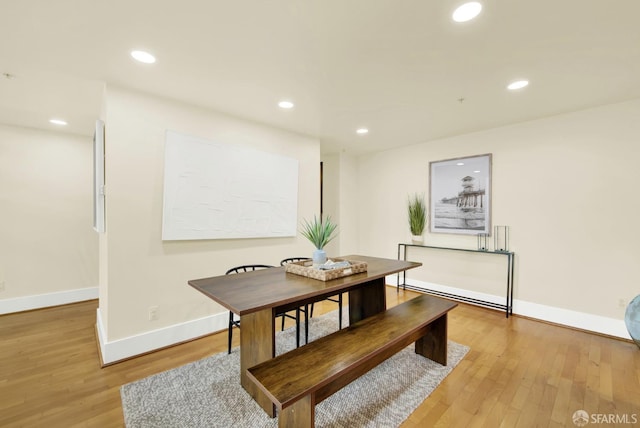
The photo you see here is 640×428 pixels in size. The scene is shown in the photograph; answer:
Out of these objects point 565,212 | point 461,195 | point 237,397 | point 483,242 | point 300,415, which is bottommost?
point 237,397

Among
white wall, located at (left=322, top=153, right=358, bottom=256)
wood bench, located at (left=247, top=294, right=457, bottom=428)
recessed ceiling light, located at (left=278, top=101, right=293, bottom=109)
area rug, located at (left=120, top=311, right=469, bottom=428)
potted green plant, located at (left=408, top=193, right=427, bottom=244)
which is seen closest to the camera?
wood bench, located at (left=247, top=294, right=457, bottom=428)

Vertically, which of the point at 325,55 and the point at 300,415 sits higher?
the point at 325,55

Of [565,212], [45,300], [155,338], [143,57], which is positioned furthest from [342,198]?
[45,300]

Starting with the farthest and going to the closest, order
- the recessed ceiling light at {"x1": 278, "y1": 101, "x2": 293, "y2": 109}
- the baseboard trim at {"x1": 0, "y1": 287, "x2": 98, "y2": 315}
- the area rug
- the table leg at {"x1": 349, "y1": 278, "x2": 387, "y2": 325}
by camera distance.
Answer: the baseboard trim at {"x1": 0, "y1": 287, "x2": 98, "y2": 315} → the recessed ceiling light at {"x1": 278, "y1": 101, "x2": 293, "y2": 109} → the table leg at {"x1": 349, "y1": 278, "x2": 387, "y2": 325} → the area rug

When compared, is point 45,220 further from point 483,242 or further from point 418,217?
point 483,242

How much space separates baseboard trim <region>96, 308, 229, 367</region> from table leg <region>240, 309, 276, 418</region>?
1071 mm

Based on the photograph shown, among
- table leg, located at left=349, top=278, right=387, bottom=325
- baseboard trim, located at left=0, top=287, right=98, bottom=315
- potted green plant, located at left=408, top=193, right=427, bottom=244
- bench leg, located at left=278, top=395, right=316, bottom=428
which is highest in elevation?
potted green plant, located at left=408, top=193, right=427, bottom=244

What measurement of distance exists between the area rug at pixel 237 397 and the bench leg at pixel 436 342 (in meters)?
0.06

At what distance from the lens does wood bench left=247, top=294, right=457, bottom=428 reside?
132 centimetres

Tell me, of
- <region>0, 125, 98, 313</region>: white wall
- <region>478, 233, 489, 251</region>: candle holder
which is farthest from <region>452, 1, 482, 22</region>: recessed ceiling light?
<region>0, 125, 98, 313</region>: white wall

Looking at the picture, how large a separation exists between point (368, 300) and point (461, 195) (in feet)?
7.72

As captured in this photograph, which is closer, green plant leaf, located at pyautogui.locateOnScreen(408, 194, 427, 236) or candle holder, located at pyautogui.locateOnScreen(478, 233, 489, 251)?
candle holder, located at pyautogui.locateOnScreen(478, 233, 489, 251)

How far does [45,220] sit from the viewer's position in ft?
12.2

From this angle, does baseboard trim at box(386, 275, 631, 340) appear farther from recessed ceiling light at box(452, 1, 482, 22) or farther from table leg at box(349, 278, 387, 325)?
recessed ceiling light at box(452, 1, 482, 22)
